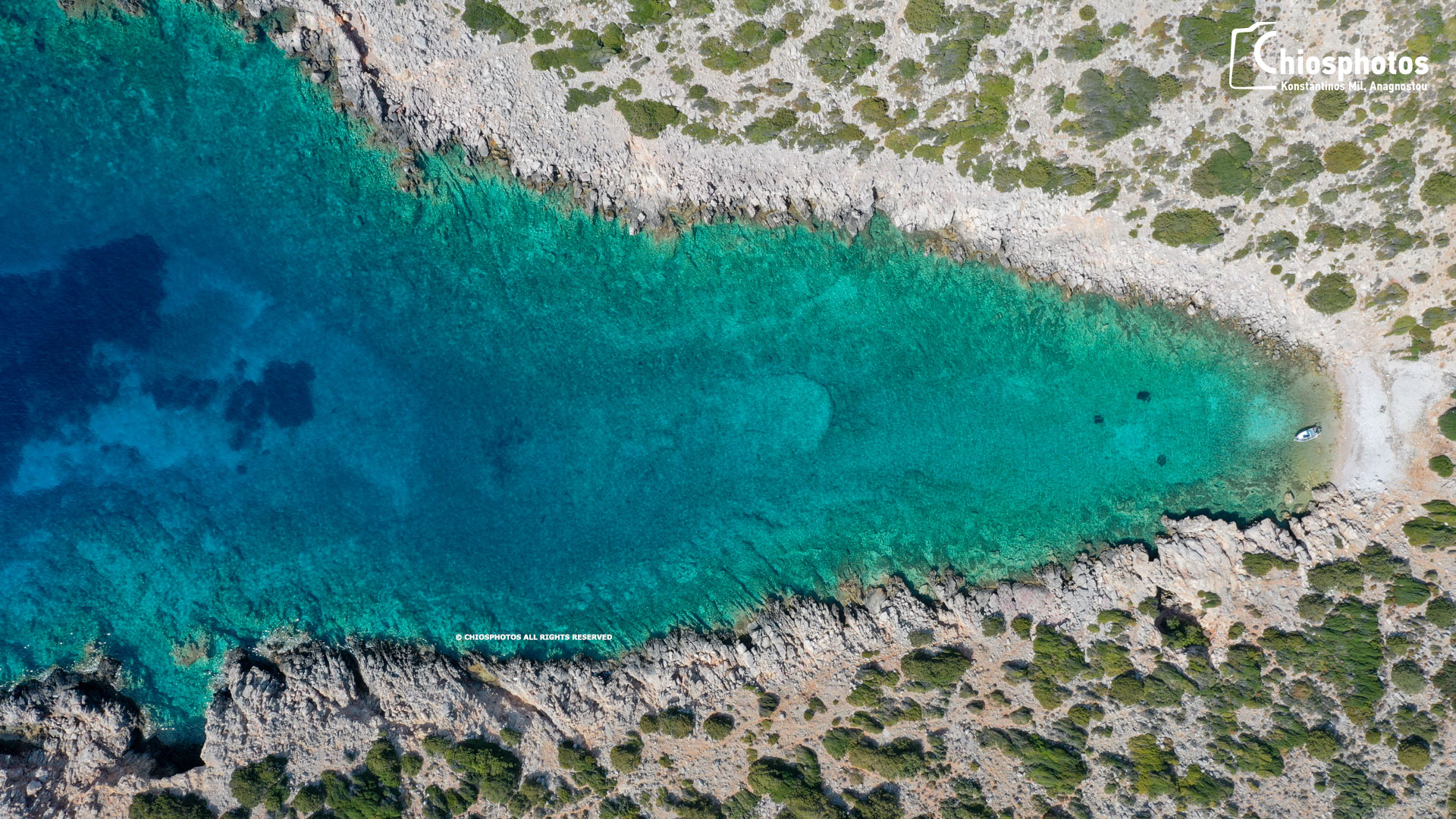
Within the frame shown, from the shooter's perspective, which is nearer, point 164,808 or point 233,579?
point 164,808

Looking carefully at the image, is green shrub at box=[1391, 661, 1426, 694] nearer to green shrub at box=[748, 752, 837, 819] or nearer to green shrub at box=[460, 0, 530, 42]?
green shrub at box=[748, 752, 837, 819]

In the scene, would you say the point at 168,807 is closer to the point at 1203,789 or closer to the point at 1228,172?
the point at 1203,789

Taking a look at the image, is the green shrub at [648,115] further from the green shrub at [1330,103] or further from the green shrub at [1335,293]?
the green shrub at [1335,293]

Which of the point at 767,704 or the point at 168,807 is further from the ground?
the point at 767,704

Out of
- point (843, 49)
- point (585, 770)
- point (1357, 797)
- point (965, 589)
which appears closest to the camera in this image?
point (1357, 797)

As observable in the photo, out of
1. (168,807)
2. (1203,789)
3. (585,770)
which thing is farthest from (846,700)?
(168,807)

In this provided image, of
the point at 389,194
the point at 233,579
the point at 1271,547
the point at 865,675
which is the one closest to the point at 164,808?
the point at 233,579

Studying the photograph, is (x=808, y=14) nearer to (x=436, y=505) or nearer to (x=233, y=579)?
(x=436, y=505)
